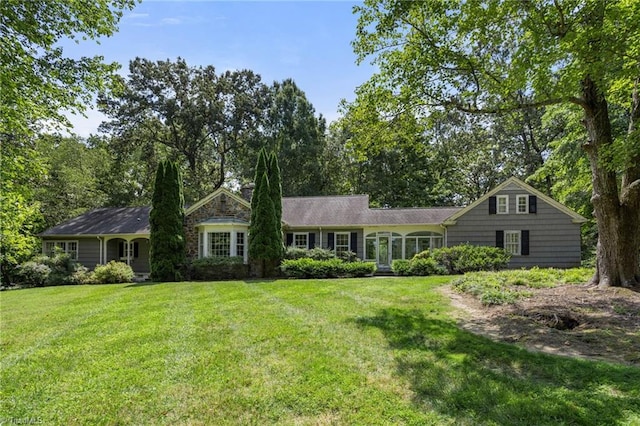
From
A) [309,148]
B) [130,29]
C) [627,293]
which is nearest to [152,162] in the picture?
[309,148]

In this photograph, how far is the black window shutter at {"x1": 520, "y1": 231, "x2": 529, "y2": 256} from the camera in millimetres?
18844

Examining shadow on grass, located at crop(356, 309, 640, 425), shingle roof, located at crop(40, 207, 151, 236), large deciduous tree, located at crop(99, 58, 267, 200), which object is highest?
large deciduous tree, located at crop(99, 58, 267, 200)

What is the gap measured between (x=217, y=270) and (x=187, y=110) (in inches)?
680

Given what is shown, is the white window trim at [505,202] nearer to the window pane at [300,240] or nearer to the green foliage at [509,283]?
the green foliage at [509,283]

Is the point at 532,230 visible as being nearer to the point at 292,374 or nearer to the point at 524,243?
the point at 524,243

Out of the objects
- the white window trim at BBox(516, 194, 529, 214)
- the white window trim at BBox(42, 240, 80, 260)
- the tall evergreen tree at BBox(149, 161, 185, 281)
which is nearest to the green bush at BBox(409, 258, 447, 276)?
the white window trim at BBox(516, 194, 529, 214)

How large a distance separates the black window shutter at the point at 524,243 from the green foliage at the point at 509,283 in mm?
6157

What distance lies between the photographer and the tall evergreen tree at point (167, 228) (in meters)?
16.8

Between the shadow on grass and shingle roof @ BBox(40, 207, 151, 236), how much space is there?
18.9m

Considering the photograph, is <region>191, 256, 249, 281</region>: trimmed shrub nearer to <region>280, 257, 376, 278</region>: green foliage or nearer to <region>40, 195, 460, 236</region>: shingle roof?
<region>280, 257, 376, 278</region>: green foliage

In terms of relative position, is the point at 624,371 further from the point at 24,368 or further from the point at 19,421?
the point at 24,368

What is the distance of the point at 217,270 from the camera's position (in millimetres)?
17438

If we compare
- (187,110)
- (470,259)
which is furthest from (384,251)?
(187,110)

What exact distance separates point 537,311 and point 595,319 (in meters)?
0.92
